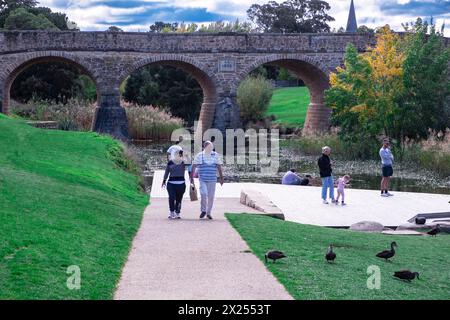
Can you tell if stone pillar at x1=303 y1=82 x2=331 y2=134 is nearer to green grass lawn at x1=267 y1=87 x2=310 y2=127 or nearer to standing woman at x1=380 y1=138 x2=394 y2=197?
green grass lawn at x1=267 y1=87 x2=310 y2=127

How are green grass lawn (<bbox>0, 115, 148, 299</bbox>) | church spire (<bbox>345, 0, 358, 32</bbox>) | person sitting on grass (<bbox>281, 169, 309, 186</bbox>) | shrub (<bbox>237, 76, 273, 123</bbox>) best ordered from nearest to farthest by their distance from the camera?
green grass lawn (<bbox>0, 115, 148, 299</bbox>)
person sitting on grass (<bbox>281, 169, 309, 186</bbox>)
shrub (<bbox>237, 76, 273, 123</bbox>)
church spire (<bbox>345, 0, 358, 32</bbox>)

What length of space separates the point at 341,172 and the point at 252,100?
86.8 ft

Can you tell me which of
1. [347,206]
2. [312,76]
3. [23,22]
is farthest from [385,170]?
[23,22]

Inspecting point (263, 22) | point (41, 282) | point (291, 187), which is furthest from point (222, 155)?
point (263, 22)

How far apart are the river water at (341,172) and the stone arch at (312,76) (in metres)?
7.14

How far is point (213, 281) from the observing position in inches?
390

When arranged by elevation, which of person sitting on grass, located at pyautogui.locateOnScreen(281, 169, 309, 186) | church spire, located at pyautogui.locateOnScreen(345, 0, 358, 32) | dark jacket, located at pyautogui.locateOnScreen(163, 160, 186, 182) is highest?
church spire, located at pyautogui.locateOnScreen(345, 0, 358, 32)

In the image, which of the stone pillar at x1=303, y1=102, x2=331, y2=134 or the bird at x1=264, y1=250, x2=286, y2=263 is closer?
the bird at x1=264, y1=250, x2=286, y2=263

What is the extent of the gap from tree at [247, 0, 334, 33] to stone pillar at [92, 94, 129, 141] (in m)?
46.0

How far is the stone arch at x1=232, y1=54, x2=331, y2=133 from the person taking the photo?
4559cm

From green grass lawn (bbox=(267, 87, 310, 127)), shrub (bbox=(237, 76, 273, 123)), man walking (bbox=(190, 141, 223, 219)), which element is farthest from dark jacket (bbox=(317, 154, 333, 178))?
shrub (bbox=(237, 76, 273, 123))

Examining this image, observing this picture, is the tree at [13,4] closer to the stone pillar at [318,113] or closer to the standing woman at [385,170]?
the stone pillar at [318,113]
